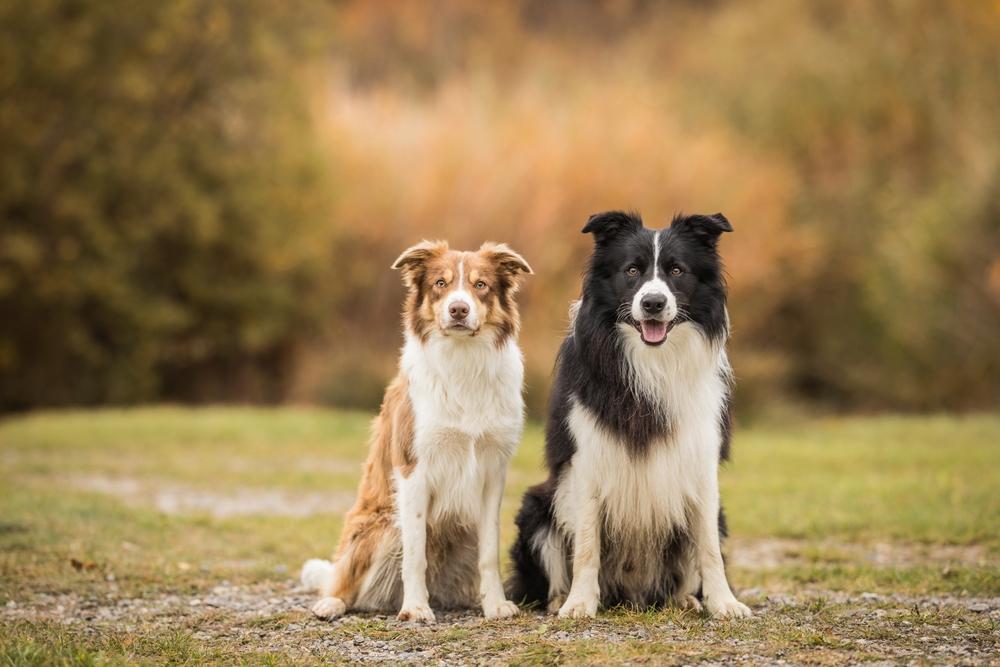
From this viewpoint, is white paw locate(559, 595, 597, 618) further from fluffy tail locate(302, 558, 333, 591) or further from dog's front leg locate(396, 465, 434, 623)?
fluffy tail locate(302, 558, 333, 591)

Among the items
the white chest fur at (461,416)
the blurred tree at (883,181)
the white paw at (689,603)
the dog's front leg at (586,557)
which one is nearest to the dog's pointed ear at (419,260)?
the white chest fur at (461,416)

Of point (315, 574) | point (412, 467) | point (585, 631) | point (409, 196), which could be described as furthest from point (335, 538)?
point (409, 196)

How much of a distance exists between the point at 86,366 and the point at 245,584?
16325 mm

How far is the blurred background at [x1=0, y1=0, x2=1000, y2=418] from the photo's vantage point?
20.0 meters

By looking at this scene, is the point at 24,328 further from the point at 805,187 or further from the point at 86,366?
the point at 805,187

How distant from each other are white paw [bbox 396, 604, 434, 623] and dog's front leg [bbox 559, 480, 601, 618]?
68cm

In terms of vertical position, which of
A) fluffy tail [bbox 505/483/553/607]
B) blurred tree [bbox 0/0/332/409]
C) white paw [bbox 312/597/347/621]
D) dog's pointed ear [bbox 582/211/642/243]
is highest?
blurred tree [bbox 0/0/332/409]

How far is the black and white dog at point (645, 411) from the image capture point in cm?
533

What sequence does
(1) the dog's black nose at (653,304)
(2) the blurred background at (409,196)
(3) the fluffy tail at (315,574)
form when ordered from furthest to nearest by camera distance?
(2) the blurred background at (409,196) → (3) the fluffy tail at (315,574) → (1) the dog's black nose at (653,304)

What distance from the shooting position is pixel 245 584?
22.5 feet

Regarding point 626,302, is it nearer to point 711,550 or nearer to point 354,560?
point 711,550

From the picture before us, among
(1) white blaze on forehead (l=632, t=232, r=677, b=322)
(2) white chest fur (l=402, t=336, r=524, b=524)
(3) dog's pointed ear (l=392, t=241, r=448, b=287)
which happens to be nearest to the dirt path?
(2) white chest fur (l=402, t=336, r=524, b=524)

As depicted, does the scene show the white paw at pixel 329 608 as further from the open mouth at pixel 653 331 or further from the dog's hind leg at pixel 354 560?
the open mouth at pixel 653 331

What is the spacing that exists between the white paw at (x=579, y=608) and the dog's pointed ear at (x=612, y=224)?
1819 millimetres
